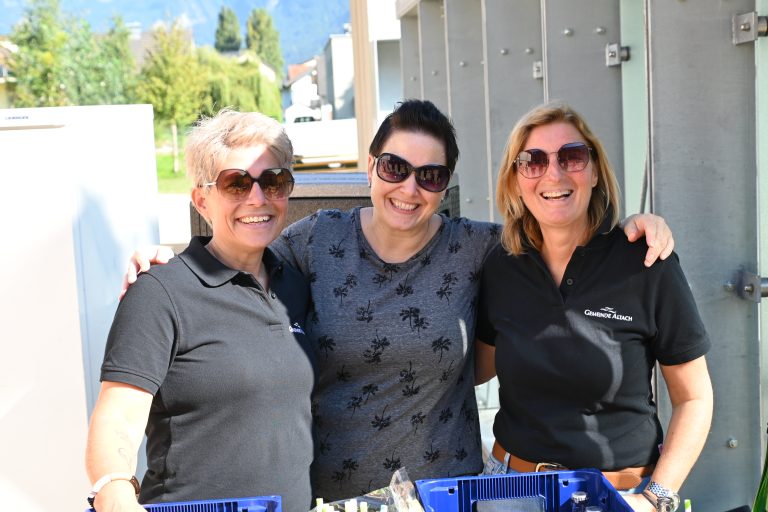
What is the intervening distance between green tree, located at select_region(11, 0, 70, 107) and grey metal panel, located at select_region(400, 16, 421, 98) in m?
33.9

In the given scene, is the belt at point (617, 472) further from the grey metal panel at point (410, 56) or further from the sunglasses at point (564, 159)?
the grey metal panel at point (410, 56)

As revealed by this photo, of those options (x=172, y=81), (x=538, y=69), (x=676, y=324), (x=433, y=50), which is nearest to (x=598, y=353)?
(x=676, y=324)

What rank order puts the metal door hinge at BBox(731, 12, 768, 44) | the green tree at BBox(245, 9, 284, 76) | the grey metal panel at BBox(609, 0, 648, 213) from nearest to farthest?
the metal door hinge at BBox(731, 12, 768, 44)
the grey metal panel at BBox(609, 0, 648, 213)
the green tree at BBox(245, 9, 284, 76)

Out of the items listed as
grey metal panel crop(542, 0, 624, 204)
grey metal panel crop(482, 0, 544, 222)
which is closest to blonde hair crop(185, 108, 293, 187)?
grey metal panel crop(542, 0, 624, 204)

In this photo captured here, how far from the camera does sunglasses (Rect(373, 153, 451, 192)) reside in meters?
2.27

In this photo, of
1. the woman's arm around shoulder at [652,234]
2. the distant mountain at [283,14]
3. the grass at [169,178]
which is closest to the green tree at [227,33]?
the distant mountain at [283,14]

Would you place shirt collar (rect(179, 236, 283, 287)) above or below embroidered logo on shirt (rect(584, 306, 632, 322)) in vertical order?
above

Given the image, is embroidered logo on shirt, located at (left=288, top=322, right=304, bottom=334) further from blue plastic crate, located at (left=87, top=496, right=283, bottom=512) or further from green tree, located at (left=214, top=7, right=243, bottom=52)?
green tree, located at (left=214, top=7, right=243, bottom=52)

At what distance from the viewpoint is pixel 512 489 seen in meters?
1.57

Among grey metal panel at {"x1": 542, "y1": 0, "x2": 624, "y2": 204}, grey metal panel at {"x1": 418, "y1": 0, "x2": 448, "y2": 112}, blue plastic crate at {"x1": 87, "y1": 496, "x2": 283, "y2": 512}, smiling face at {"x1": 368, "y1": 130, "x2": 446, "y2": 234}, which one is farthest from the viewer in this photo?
grey metal panel at {"x1": 418, "y1": 0, "x2": 448, "y2": 112}

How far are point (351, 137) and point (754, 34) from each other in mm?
22819

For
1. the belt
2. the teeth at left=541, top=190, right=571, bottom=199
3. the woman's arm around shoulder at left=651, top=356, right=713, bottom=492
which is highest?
the teeth at left=541, top=190, right=571, bottom=199

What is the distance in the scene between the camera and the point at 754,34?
278 cm

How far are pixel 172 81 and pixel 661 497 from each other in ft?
159
